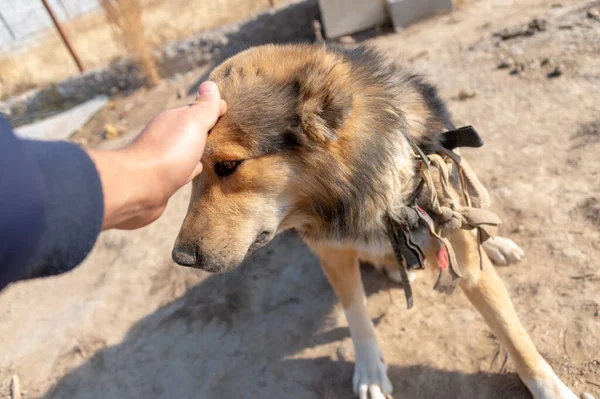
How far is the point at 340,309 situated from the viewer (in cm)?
285

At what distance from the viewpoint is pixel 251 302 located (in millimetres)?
3100

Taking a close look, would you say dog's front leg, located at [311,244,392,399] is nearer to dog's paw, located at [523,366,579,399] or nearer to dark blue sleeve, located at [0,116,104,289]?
dog's paw, located at [523,366,579,399]

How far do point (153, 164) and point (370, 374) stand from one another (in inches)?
66.6

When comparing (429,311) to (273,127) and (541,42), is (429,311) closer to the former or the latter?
(273,127)

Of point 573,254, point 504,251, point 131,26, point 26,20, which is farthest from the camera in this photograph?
point 26,20

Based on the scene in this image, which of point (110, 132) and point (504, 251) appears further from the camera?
point (110, 132)

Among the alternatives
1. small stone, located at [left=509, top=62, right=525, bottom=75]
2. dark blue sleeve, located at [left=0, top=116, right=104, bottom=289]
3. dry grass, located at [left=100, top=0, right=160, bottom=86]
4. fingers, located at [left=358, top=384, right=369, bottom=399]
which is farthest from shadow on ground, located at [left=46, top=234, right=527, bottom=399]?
dry grass, located at [left=100, top=0, right=160, bottom=86]

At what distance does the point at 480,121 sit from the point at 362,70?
7.90ft

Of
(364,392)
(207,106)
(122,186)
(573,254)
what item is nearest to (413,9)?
(573,254)

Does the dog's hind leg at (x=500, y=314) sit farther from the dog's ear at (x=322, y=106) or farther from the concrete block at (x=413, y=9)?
the concrete block at (x=413, y=9)

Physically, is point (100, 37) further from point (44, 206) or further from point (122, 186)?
point (44, 206)

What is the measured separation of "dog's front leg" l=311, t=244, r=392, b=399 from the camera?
227cm

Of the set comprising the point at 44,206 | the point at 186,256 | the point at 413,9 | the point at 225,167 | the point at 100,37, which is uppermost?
the point at 44,206

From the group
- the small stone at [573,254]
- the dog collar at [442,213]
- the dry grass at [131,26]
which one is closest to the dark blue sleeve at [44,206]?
the dog collar at [442,213]
